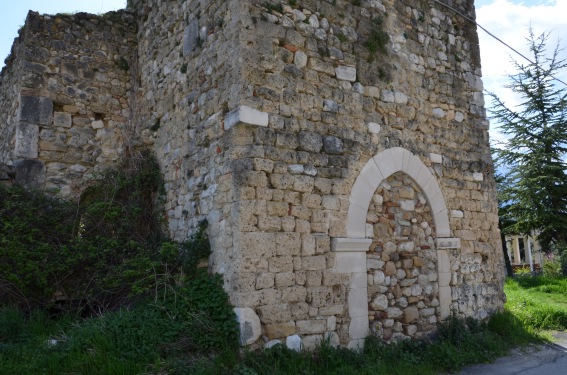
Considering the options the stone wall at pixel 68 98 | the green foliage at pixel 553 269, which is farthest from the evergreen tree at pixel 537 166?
the stone wall at pixel 68 98

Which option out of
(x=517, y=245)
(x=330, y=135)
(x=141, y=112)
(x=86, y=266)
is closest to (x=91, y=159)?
(x=141, y=112)

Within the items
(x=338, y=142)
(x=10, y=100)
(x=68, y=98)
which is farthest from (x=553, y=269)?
(x=10, y=100)

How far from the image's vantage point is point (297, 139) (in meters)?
5.45

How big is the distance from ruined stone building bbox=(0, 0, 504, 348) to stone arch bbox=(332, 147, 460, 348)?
0.02 m

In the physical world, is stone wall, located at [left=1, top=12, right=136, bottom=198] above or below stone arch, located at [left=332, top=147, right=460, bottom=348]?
above

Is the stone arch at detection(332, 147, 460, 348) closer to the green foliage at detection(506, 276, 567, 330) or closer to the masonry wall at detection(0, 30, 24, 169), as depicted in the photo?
the green foliage at detection(506, 276, 567, 330)

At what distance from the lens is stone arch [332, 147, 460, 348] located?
5.59 metres

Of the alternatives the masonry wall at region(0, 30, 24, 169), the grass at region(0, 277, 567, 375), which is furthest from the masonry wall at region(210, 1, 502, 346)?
the masonry wall at region(0, 30, 24, 169)

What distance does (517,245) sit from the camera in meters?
33.9

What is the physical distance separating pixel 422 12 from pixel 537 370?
4882mm

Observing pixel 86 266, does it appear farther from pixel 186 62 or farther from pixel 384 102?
pixel 384 102

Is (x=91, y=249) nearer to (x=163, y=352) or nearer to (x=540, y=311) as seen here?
(x=163, y=352)

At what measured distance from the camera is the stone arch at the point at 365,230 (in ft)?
18.3

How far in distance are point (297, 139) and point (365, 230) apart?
4.49 ft
